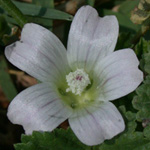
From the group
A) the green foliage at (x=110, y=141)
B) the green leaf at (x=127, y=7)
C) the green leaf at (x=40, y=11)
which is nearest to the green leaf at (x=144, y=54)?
the green foliage at (x=110, y=141)

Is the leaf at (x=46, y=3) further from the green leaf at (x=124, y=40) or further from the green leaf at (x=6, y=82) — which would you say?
the green leaf at (x=124, y=40)

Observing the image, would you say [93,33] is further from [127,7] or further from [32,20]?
[127,7]

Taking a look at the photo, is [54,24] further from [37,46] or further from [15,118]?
[15,118]

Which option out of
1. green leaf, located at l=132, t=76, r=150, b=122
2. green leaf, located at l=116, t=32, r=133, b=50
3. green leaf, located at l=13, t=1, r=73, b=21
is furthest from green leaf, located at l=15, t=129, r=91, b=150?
green leaf, located at l=13, t=1, r=73, b=21

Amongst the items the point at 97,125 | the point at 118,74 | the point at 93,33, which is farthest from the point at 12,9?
the point at 97,125

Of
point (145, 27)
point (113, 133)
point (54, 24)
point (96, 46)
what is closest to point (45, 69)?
point (96, 46)

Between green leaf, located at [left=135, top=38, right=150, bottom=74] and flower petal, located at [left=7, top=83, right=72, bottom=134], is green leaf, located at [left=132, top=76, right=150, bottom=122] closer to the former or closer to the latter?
green leaf, located at [left=135, top=38, right=150, bottom=74]
